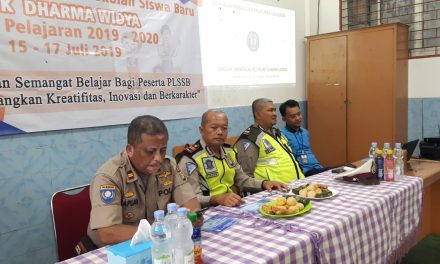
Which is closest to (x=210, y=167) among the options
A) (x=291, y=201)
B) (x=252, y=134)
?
(x=252, y=134)

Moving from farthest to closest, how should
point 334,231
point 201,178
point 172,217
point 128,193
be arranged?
point 201,178
point 128,193
point 334,231
point 172,217

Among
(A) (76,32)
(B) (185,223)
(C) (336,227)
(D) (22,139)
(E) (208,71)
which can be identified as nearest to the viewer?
(B) (185,223)

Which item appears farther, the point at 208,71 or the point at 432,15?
the point at 432,15

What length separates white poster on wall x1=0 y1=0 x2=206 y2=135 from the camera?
7.55 ft

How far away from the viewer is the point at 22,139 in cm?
237

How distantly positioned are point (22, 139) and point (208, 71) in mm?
1777

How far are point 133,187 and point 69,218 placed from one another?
61 centimetres

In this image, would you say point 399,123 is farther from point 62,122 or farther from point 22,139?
point 22,139

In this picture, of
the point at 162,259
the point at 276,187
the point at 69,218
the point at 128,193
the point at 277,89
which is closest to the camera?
the point at 162,259

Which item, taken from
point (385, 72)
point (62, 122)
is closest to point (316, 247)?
point (62, 122)

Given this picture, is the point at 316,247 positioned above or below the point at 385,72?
below

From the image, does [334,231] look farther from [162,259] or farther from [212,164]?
[212,164]

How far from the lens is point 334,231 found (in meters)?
1.52

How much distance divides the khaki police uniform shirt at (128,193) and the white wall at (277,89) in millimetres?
1800
